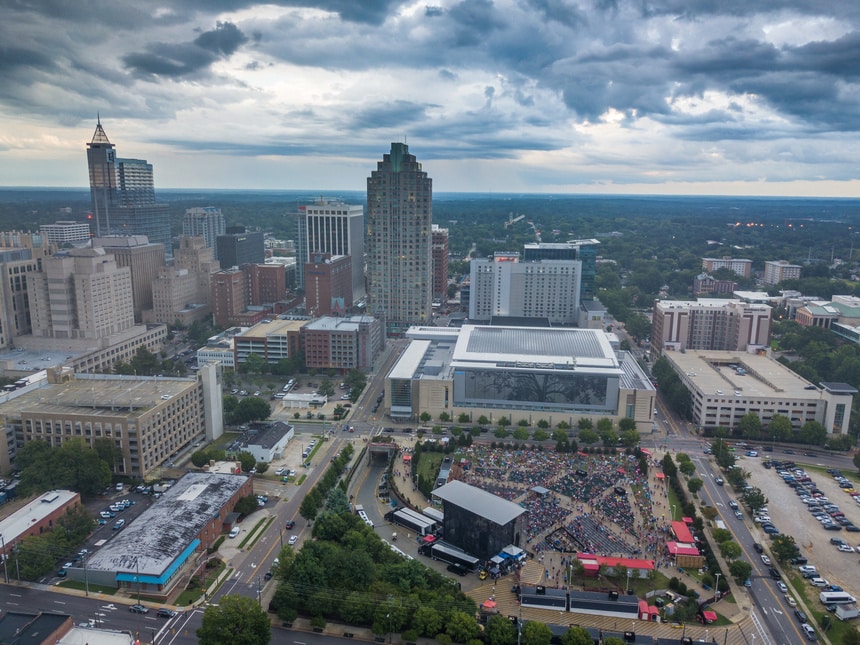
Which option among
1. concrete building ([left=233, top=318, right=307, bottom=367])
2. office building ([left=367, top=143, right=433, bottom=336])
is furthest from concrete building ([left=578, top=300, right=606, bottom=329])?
concrete building ([left=233, top=318, right=307, bottom=367])

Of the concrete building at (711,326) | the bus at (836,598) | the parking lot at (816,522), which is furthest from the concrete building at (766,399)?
the bus at (836,598)

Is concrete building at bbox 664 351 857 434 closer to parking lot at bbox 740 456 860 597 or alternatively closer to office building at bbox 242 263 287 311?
parking lot at bbox 740 456 860 597

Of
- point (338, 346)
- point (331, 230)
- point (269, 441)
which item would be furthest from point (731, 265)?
point (269, 441)

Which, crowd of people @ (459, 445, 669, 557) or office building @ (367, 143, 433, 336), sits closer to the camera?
crowd of people @ (459, 445, 669, 557)

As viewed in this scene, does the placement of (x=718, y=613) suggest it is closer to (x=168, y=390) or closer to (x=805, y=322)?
(x=168, y=390)

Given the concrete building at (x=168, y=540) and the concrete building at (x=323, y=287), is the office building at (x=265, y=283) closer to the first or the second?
the concrete building at (x=323, y=287)
